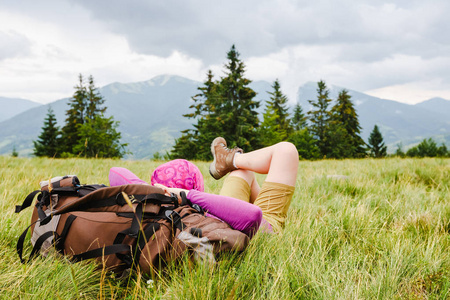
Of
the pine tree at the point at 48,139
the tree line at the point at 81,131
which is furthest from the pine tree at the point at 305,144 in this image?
the pine tree at the point at 48,139

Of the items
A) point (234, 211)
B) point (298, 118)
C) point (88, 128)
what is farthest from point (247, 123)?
point (234, 211)

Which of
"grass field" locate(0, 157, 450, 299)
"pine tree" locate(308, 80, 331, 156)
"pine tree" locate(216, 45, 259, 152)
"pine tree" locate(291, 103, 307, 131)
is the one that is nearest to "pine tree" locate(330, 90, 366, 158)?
"pine tree" locate(308, 80, 331, 156)

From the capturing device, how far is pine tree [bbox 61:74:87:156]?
45.6m

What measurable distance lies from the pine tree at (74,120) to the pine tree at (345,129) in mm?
40494

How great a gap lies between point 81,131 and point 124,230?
153ft

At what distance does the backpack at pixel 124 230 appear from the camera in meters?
1.62

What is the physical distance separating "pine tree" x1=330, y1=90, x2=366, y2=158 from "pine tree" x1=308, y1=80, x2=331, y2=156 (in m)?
1.35

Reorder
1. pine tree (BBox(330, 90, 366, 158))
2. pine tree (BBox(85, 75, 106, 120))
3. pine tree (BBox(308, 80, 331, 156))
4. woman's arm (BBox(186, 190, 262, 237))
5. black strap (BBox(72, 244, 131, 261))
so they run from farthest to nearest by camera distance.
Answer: pine tree (BBox(85, 75, 106, 120))
pine tree (BBox(308, 80, 331, 156))
pine tree (BBox(330, 90, 366, 158))
woman's arm (BBox(186, 190, 262, 237))
black strap (BBox(72, 244, 131, 261))

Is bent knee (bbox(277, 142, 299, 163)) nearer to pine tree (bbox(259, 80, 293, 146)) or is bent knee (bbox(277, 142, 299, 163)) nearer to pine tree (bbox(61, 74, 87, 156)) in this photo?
pine tree (bbox(259, 80, 293, 146))

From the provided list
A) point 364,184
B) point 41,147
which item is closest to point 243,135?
point 364,184

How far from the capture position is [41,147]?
45562 millimetres

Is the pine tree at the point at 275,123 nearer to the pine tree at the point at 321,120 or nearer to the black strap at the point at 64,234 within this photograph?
the pine tree at the point at 321,120

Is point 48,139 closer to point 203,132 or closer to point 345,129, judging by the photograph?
point 203,132

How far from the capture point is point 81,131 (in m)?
42.8
